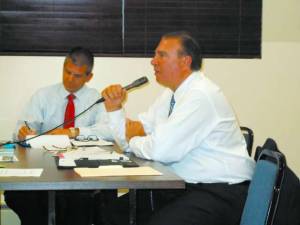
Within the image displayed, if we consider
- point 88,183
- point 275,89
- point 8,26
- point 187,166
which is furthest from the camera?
point 275,89

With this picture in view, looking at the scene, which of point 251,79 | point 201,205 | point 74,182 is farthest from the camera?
point 251,79

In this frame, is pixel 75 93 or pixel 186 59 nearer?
pixel 186 59

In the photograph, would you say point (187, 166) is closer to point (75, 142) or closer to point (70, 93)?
point (75, 142)

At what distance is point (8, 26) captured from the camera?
3619 millimetres

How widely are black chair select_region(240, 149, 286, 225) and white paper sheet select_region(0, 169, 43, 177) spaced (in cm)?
75

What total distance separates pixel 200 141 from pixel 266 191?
548 mm

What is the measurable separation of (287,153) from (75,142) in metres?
2.07

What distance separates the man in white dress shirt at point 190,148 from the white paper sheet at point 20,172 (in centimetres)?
51

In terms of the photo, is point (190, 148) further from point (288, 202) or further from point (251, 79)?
point (251, 79)

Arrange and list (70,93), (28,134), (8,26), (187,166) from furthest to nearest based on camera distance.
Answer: (8,26)
(70,93)
(28,134)
(187,166)

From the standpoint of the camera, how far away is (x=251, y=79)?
3.86 metres

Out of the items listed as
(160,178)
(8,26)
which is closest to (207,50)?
(8,26)

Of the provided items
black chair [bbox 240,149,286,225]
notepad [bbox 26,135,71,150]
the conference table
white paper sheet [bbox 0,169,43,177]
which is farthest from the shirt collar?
black chair [bbox 240,149,286,225]

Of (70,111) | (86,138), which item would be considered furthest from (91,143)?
(70,111)
